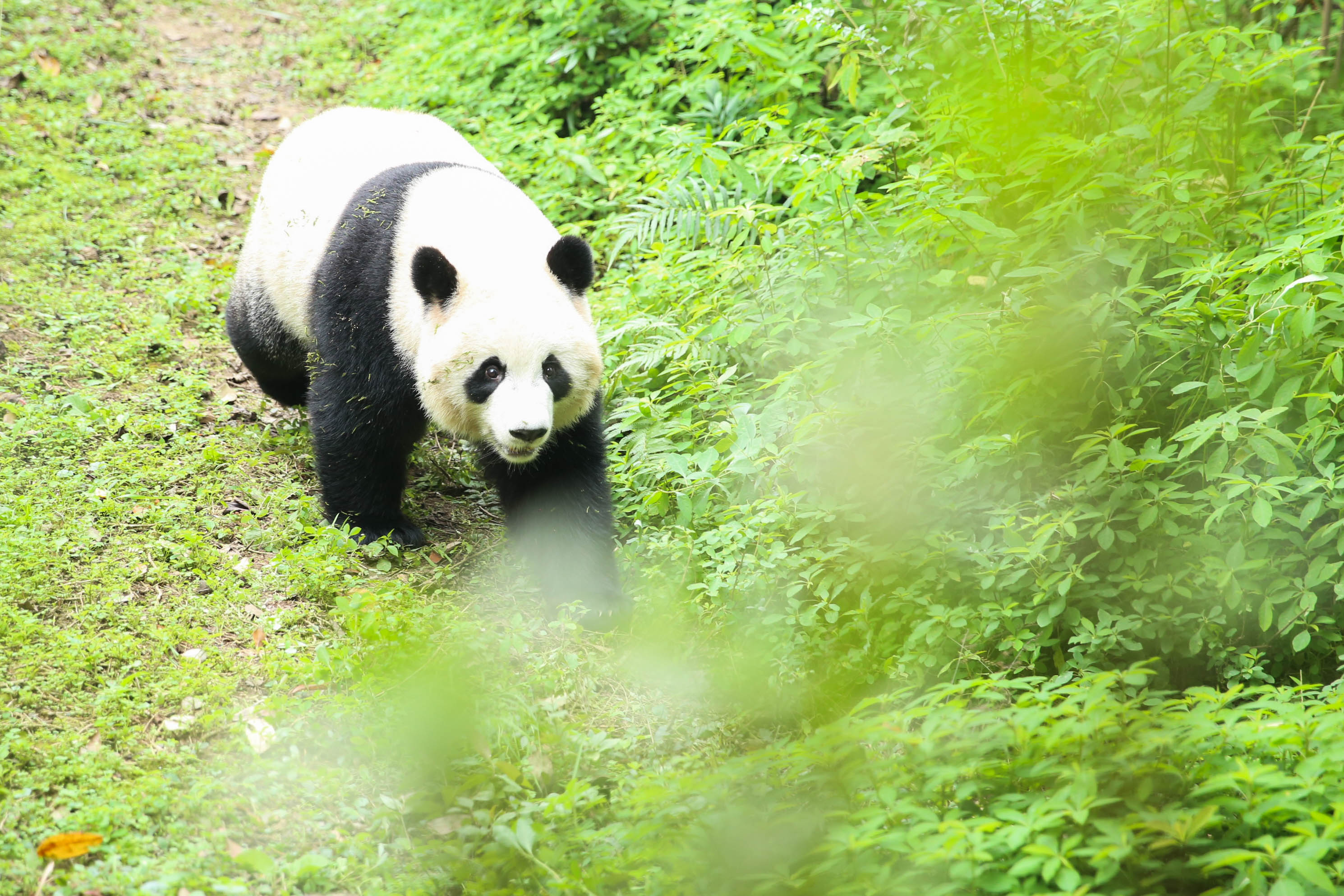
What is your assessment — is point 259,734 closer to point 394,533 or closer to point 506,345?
point 394,533

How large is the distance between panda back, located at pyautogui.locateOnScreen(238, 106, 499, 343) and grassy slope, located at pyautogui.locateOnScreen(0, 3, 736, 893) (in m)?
0.87

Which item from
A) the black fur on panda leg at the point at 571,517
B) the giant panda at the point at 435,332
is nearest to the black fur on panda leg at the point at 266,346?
the giant panda at the point at 435,332

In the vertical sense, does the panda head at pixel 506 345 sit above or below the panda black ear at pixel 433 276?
below

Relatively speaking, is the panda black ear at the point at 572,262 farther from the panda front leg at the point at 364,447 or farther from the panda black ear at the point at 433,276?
the panda front leg at the point at 364,447

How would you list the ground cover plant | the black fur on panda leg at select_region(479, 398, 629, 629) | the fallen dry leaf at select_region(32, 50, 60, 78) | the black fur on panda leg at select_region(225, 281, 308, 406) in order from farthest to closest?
the fallen dry leaf at select_region(32, 50, 60, 78) → the black fur on panda leg at select_region(225, 281, 308, 406) → the black fur on panda leg at select_region(479, 398, 629, 629) → the ground cover plant

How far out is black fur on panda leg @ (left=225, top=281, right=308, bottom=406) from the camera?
5547 mm

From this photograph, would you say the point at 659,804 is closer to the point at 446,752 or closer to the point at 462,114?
the point at 446,752

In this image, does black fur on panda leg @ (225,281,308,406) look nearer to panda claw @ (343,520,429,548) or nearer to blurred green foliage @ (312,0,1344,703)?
panda claw @ (343,520,429,548)

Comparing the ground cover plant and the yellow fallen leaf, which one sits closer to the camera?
the ground cover plant

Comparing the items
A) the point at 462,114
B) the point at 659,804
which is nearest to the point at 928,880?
the point at 659,804

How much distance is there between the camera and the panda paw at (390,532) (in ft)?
16.4

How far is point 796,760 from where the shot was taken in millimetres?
2947

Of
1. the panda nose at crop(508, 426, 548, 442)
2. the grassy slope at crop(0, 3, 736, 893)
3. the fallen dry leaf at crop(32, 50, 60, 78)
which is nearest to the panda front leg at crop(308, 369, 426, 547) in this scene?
the grassy slope at crop(0, 3, 736, 893)

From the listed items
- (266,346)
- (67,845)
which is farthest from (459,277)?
(67,845)
